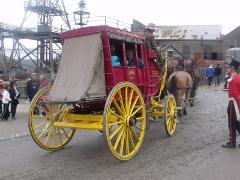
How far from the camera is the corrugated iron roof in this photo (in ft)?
180

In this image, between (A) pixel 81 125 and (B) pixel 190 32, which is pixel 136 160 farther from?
(B) pixel 190 32

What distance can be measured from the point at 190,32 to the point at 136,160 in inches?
1979

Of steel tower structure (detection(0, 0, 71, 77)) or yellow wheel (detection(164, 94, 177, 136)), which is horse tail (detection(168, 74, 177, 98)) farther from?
steel tower structure (detection(0, 0, 71, 77))

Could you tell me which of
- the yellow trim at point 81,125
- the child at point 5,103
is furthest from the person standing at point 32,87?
the yellow trim at point 81,125

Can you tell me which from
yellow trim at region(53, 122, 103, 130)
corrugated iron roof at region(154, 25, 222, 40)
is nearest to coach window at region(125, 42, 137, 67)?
yellow trim at region(53, 122, 103, 130)

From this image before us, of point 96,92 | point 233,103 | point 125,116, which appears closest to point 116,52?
point 96,92

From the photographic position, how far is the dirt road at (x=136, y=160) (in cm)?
648

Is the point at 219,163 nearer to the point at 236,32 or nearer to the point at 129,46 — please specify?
the point at 129,46

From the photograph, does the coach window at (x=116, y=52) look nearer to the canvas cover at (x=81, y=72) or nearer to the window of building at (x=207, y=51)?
the canvas cover at (x=81, y=72)

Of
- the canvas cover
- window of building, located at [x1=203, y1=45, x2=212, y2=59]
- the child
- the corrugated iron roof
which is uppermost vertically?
the corrugated iron roof

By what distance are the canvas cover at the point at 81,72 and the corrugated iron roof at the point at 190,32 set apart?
47207 millimetres

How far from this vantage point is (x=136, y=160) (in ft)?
24.1

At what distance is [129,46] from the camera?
27.8 ft

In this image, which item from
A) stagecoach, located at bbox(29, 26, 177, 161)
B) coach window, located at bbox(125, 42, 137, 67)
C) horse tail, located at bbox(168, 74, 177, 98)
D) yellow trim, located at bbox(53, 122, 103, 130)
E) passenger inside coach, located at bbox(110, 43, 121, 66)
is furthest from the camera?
horse tail, located at bbox(168, 74, 177, 98)
